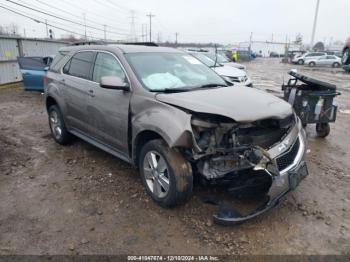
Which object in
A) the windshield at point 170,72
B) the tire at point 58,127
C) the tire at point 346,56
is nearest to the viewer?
the windshield at point 170,72

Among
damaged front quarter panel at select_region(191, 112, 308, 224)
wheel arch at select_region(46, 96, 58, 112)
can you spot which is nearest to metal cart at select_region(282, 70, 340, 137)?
damaged front quarter panel at select_region(191, 112, 308, 224)

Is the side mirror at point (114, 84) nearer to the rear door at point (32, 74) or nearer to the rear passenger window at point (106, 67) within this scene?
the rear passenger window at point (106, 67)

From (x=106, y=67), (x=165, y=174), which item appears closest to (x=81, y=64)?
(x=106, y=67)

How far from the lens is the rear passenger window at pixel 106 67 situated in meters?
3.73

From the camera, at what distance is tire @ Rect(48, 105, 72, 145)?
5.00 metres

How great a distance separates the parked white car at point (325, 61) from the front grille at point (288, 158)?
1327 inches

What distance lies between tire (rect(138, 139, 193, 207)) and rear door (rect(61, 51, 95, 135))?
1493mm

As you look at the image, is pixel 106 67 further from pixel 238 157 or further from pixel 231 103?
pixel 238 157

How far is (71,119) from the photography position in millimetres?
4664

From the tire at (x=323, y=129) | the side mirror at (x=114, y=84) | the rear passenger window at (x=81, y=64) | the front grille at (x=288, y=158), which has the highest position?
the rear passenger window at (x=81, y=64)

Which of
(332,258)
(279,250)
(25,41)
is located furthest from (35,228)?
(25,41)

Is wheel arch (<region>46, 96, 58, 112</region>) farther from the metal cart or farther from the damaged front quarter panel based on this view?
the metal cart

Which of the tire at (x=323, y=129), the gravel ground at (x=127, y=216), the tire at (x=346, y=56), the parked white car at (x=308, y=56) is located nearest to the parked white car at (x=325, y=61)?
the parked white car at (x=308, y=56)

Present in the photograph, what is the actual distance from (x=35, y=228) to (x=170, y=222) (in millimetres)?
1429
